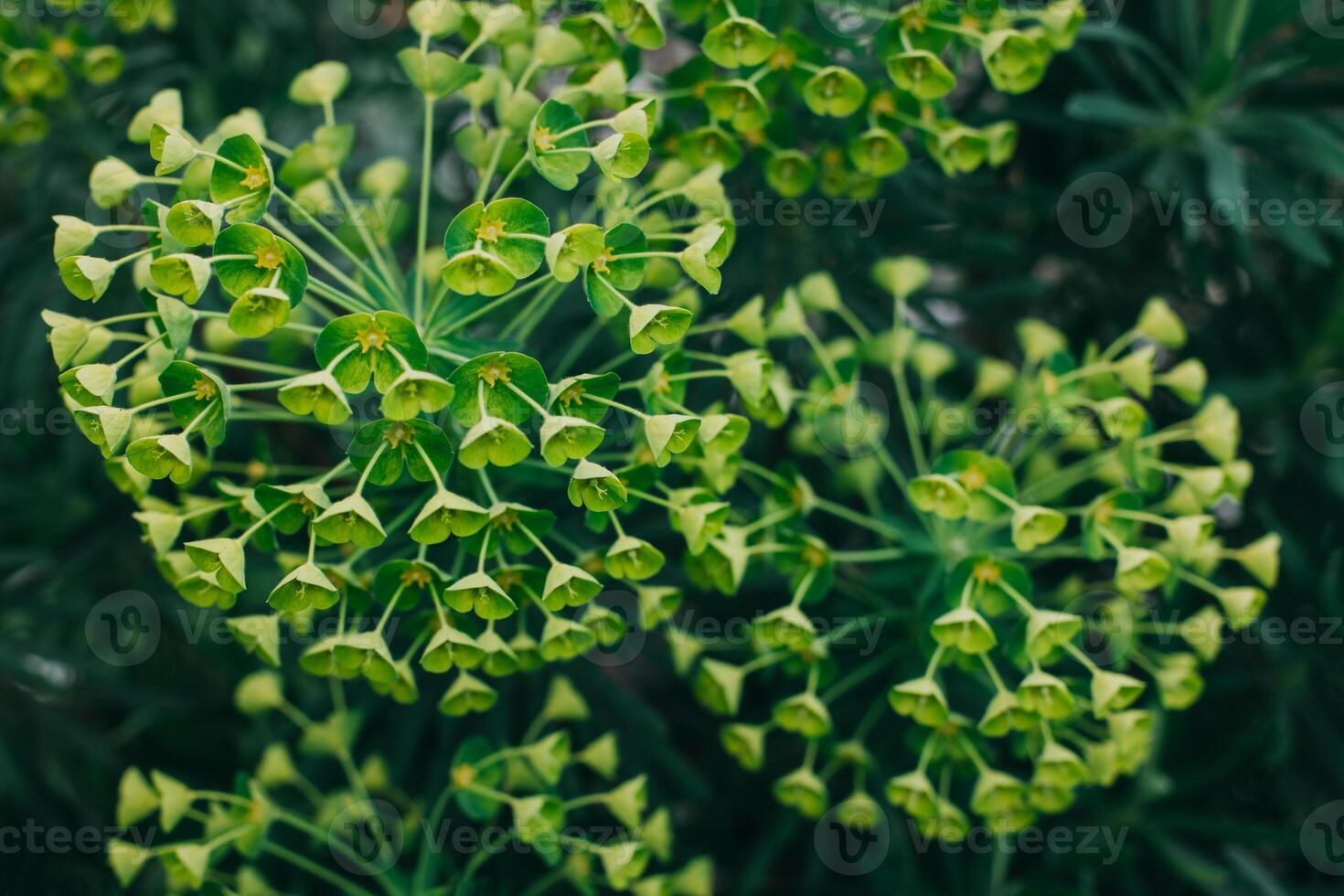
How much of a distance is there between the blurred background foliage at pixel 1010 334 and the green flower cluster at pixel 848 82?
26 centimetres

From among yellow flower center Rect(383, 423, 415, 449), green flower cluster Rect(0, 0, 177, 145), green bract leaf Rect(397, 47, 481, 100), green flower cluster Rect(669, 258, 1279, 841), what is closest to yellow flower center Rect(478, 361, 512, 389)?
yellow flower center Rect(383, 423, 415, 449)

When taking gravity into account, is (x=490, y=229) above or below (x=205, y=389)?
above

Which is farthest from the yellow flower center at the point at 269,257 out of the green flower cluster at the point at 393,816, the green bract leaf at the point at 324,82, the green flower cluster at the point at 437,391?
the green flower cluster at the point at 393,816

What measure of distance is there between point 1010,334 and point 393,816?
5.62 ft

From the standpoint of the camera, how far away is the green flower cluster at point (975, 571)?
5.60ft

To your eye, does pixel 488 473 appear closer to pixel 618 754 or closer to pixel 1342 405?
pixel 618 754

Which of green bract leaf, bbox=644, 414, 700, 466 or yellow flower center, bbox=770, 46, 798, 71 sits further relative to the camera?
yellow flower center, bbox=770, 46, 798, 71

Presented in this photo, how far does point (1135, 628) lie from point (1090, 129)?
1.14 meters

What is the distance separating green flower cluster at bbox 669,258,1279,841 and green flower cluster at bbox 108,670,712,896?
0.24 m

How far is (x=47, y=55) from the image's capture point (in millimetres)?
2109

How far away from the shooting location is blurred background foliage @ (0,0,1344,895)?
2.32 m

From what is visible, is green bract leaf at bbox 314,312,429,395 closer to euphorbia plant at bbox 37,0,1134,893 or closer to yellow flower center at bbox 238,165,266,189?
euphorbia plant at bbox 37,0,1134,893

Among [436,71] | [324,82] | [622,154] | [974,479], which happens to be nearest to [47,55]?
[324,82]

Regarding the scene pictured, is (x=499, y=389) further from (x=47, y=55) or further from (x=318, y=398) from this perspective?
(x=47, y=55)
